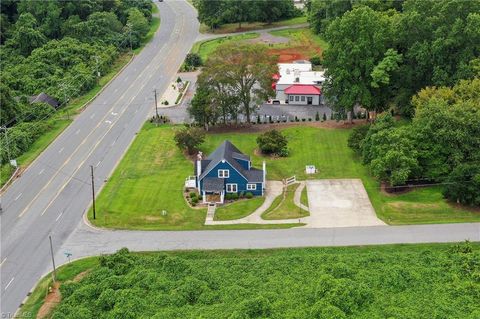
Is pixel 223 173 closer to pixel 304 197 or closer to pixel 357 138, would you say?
pixel 304 197

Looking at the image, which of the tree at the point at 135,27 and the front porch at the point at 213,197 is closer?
the front porch at the point at 213,197

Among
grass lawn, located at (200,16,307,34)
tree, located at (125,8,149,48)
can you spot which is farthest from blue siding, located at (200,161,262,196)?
grass lawn, located at (200,16,307,34)

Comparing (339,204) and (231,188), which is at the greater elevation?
(231,188)

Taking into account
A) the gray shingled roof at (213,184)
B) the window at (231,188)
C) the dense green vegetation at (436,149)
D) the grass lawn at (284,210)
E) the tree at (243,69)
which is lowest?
the grass lawn at (284,210)

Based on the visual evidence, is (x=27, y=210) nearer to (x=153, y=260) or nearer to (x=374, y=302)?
(x=153, y=260)

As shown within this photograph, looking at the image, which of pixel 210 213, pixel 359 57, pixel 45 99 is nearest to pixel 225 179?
pixel 210 213

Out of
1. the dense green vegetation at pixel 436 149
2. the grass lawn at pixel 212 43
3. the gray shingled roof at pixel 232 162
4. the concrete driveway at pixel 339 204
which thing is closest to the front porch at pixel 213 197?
the gray shingled roof at pixel 232 162

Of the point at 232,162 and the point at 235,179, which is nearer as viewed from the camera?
the point at 235,179

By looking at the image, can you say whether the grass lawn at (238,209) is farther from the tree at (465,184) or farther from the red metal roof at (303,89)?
the red metal roof at (303,89)
